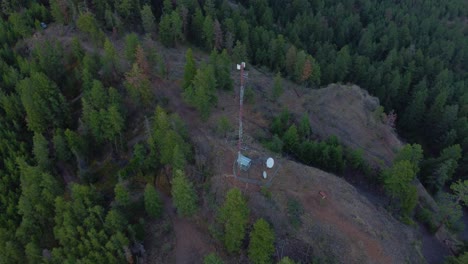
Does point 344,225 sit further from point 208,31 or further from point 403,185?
point 208,31

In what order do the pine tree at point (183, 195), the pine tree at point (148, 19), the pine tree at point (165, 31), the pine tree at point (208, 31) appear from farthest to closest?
1. the pine tree at point (208, 31)
2. the pine tree at point (165, 31)
3. the pine tree at point (148, 19)
4. the pine tree at point (183, 195)

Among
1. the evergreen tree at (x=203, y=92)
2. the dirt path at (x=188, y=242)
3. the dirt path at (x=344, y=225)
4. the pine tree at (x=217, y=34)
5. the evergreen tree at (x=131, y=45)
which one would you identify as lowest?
the dirt path at (x=188, y=242)

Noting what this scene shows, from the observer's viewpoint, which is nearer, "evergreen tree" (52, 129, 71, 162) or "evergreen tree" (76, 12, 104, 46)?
"evergreen tree" (52, 129, 71, 162)

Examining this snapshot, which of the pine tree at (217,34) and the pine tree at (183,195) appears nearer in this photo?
the pine tree at (183,195)

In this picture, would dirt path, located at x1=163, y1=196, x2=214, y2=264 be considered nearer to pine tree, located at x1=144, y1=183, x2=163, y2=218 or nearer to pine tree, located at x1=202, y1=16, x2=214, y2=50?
pine tree, located at x1=144, y1=183, x2=163, y2=218

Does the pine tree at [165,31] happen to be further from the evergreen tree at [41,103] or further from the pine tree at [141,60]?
the evergreen tree at [41,103]

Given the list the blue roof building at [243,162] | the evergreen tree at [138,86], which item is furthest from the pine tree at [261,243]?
the evergreen tree at [138,86]

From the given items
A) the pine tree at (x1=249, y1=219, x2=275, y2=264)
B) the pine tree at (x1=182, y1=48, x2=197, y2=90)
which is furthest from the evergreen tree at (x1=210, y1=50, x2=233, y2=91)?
the pine tree at (x1=249, y1=219, x2=275, y2=264)
